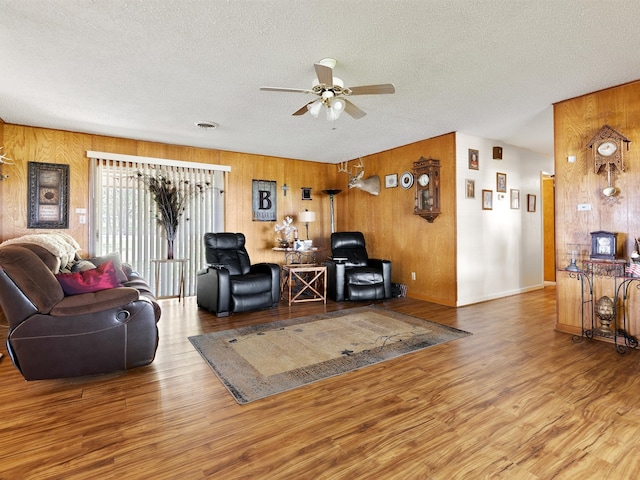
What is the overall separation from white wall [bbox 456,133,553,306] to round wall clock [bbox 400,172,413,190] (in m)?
0.82

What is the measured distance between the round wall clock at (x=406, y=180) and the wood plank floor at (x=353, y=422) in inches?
122

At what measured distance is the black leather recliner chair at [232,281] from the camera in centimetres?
417

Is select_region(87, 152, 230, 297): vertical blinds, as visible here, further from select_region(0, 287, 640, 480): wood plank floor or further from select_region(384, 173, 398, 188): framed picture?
select_region(384, 173, 398, 188): framed picture

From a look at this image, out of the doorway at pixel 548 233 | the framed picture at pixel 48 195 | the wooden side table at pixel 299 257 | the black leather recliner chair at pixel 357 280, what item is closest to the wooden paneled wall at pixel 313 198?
the framed picture at pixel 48 195

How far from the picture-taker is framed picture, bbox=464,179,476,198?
480cm

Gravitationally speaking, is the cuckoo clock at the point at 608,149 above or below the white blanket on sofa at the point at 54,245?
above

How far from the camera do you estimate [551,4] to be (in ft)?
6.56

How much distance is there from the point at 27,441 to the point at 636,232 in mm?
4749

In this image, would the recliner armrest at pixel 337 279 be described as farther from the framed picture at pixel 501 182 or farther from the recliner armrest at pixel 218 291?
the framed picture at pixel 501 182

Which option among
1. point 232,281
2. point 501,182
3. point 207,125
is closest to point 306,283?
point 232,281

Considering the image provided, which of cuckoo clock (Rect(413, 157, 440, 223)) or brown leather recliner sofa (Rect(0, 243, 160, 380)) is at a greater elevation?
cuckoo clock (Rect(413, 157, 440, 223))

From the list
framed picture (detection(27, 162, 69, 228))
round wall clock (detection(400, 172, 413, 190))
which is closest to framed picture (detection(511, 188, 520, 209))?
round wall clock (detection(400, 172, 413, 190))

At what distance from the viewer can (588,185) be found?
133 inches

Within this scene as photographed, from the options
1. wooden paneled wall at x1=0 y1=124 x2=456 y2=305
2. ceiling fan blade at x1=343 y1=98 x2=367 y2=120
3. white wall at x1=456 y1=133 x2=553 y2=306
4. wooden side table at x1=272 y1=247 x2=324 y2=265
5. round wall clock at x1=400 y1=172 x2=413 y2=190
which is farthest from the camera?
wooden side table at x1=272 y1=247 x2=324 y2=265
